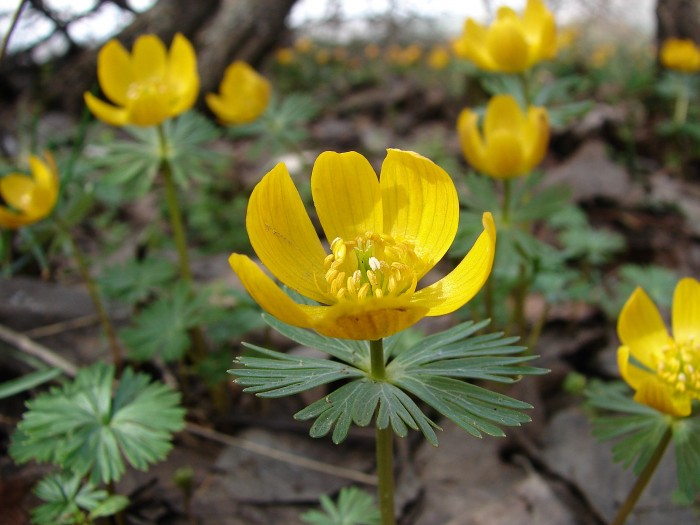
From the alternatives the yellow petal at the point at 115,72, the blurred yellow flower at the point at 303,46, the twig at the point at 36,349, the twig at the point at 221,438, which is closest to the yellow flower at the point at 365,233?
the twig at the point at 221,438

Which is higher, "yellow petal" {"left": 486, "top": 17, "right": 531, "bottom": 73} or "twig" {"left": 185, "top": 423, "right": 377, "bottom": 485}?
"yellow petal" {"left": 486, "top": 17, "right": 531, "bottom": 73}

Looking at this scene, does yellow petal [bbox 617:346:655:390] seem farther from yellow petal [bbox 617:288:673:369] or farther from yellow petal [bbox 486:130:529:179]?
yellow petal [bbox 486:130:529:179]

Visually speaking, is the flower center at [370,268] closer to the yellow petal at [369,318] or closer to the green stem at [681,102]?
the yellow petal at [369,318]

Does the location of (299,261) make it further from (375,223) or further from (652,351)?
(652,351)

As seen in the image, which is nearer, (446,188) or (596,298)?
(446,188)

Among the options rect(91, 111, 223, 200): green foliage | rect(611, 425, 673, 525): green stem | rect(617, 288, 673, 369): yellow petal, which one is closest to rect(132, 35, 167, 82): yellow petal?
rect(91, 111, 223, 200): green foliage

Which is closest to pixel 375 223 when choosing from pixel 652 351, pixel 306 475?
pixel 652 351
